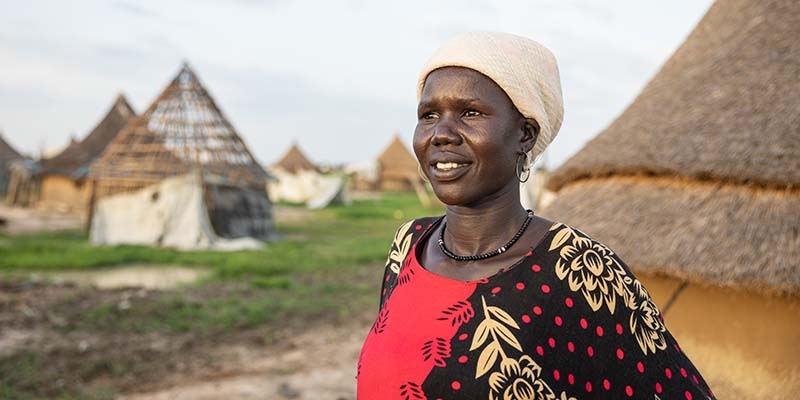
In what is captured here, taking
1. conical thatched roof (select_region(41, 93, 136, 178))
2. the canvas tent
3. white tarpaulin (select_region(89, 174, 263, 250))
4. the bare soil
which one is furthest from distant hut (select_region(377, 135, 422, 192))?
the bare soil

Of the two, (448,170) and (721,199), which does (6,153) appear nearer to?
(721,199)

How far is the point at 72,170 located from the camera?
21188 millimetres

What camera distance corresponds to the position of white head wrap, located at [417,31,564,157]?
1.44m

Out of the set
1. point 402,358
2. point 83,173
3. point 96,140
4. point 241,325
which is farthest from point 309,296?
point 96,140

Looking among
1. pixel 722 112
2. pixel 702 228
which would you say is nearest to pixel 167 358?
pixel 702 228

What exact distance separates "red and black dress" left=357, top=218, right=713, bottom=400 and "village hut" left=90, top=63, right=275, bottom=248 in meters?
12.6

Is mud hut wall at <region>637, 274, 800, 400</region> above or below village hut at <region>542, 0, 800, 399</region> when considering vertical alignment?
below

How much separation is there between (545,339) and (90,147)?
75.4 feet

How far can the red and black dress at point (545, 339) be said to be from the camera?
1.36m

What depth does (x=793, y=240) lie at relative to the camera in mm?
3502

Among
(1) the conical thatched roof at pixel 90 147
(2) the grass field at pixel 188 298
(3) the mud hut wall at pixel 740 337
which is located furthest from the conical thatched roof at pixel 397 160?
(3) the mud hut wall at pixel 740 337

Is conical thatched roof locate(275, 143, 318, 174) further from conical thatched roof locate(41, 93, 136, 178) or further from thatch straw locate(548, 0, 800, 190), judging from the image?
thatch straw locate(548, 0, 800, 190)

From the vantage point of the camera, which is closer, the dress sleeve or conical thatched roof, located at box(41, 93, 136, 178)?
the dress sleeve

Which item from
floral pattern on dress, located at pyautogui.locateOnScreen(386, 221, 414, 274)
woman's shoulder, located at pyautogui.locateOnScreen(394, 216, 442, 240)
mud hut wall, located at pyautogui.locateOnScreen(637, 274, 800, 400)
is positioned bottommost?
mud hut wall, located at pyautogui.locateOnScreen(637, 274, 800, 400)
